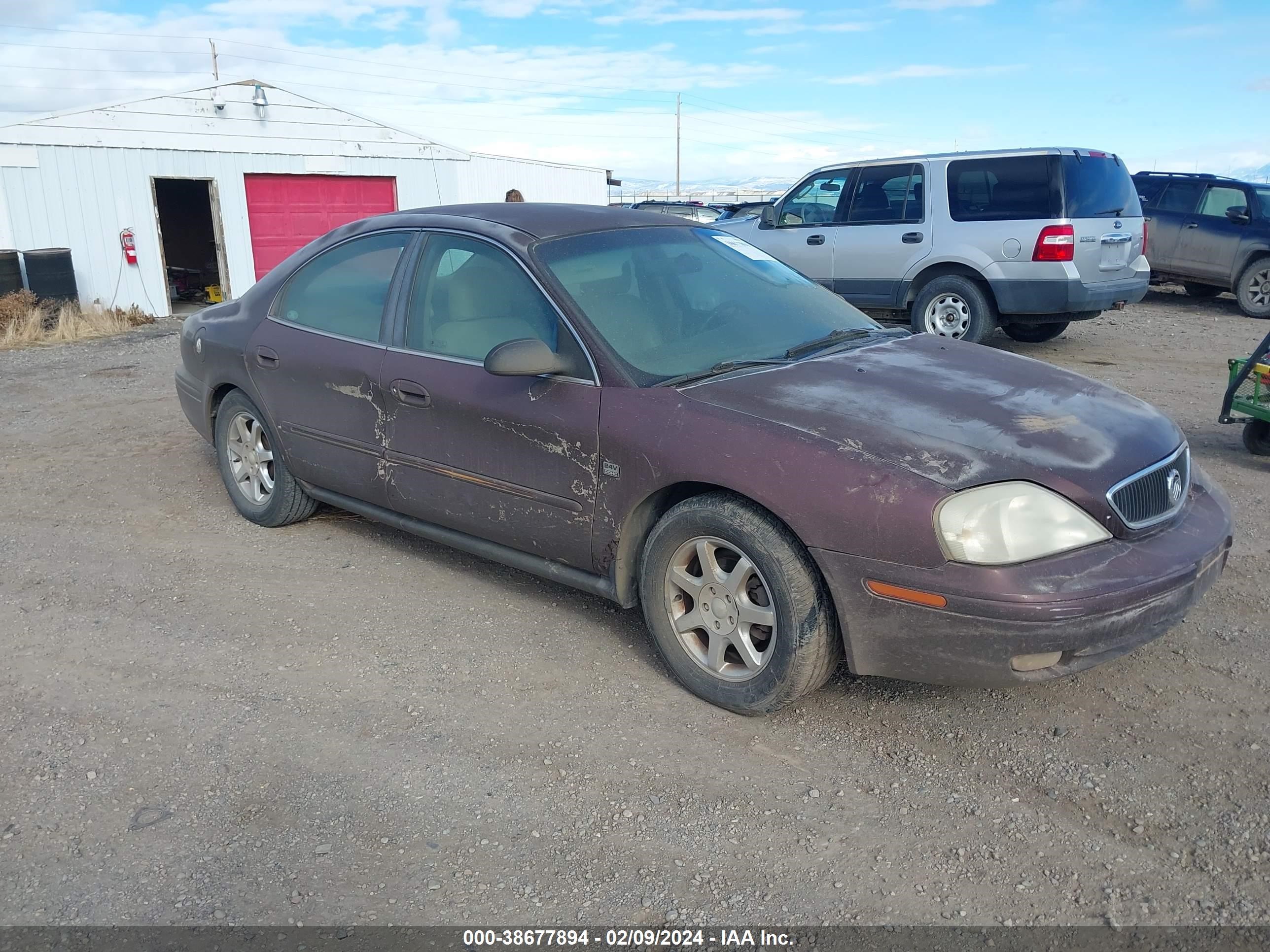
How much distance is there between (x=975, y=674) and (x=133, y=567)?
3969 millimetres

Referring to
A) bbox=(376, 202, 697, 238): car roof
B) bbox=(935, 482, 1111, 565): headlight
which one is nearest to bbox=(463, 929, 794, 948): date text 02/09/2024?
bbox=(935, 482, 1111, 565): headlight

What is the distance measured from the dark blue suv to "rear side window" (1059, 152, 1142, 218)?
15.7 ft

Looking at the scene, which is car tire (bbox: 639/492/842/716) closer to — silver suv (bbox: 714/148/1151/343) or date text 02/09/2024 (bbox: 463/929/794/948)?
date text 02/09/2024 (bbox: 463/929/794/948)

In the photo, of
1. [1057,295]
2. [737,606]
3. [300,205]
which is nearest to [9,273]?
[300,205]

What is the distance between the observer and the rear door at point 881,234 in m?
10.1

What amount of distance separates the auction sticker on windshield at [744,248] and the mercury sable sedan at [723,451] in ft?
0.09

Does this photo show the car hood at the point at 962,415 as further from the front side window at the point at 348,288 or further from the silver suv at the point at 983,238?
the silver suv at the point at 983,238

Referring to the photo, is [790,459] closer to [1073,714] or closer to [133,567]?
[1073,714]

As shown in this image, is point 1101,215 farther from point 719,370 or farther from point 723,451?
point 723,451

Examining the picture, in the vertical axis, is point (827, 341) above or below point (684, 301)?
below

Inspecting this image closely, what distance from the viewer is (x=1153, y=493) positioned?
3332 millimetres

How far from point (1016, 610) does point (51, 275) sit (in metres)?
14.8

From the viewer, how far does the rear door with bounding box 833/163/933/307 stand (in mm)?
10086

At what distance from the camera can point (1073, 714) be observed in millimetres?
3438
